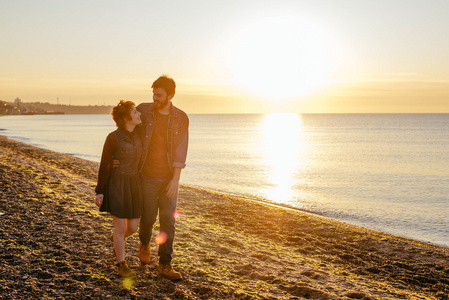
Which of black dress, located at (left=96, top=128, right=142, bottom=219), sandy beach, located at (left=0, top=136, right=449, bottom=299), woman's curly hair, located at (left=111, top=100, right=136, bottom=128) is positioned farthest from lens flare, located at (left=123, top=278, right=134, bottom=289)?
woman's curly hair, located at (left=111, top=100, right=136, bottom=128)

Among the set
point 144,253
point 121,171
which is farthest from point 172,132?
point 144,253

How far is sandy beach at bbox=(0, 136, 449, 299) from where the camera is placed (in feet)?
15.5

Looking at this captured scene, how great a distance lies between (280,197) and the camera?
1783 cm

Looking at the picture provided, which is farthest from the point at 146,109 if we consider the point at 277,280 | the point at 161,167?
the point at 277,280

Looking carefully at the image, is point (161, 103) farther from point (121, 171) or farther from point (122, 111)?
point (121, 171)

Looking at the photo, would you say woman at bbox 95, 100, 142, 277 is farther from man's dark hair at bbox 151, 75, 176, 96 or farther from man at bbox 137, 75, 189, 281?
man's dark hair at bbox 151, 75, 176, 96

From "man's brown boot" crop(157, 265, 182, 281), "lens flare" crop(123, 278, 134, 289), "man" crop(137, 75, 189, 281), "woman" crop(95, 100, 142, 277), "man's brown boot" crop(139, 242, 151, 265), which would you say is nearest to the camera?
"woman" crop(95, 100, 142, 277)

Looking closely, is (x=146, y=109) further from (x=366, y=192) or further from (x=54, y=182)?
(x=366, y=192)

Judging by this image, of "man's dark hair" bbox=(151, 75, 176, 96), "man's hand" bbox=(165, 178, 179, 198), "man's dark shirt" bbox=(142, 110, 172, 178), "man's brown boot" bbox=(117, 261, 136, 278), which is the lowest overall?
"man's brown boot" bbox=(117, 261, 136, 278)

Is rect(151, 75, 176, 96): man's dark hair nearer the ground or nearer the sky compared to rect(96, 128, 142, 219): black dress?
nearer the sky

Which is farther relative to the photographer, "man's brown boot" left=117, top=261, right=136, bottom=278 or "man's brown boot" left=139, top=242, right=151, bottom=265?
"man's brown boot" left=139, top=242, right=151, bottom=265

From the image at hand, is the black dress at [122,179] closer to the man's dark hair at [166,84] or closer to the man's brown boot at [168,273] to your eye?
the man's dark hair at [166,84]

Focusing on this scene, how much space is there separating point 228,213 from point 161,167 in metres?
7.01

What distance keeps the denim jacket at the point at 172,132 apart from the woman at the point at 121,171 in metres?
0.10
